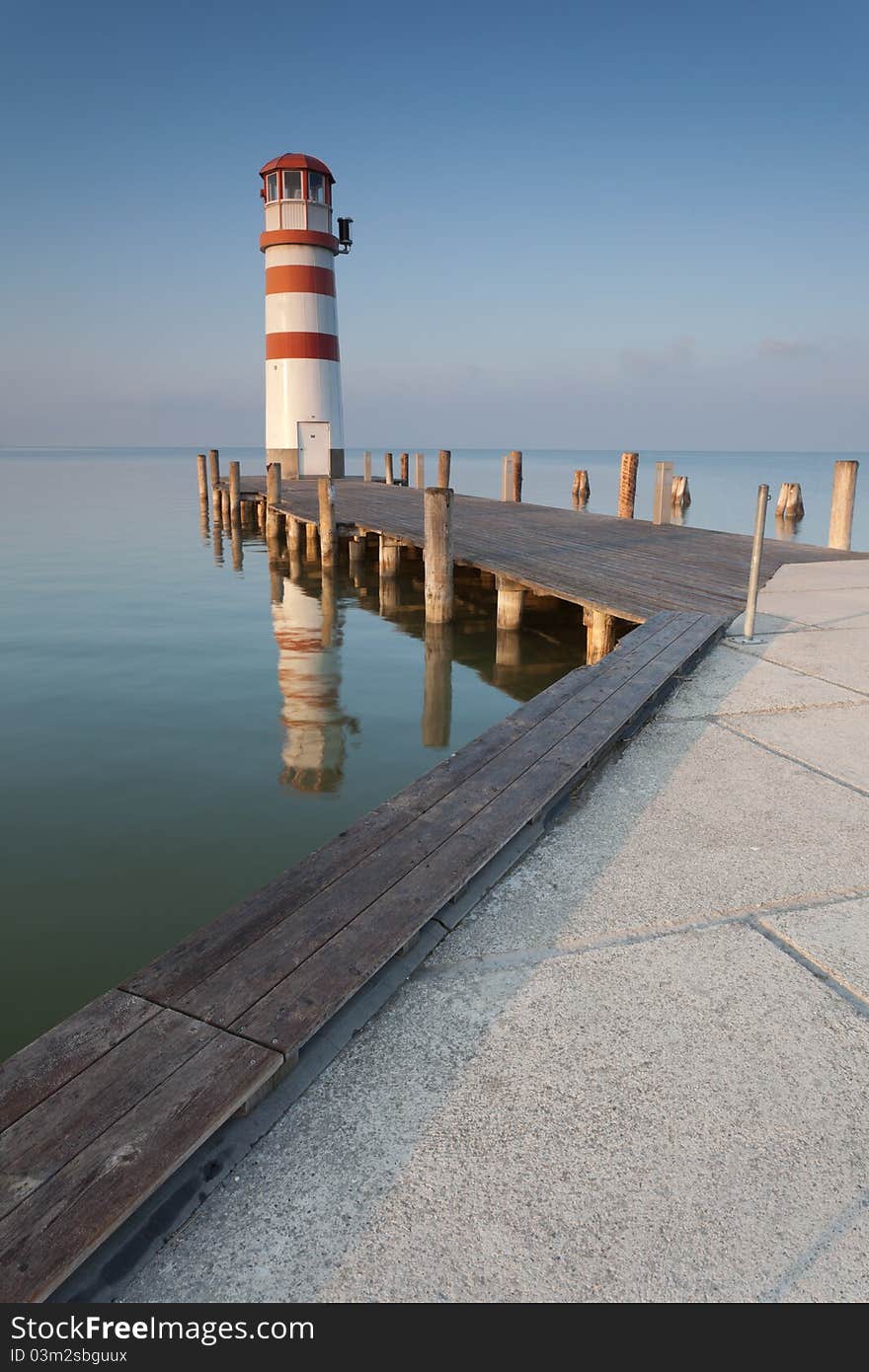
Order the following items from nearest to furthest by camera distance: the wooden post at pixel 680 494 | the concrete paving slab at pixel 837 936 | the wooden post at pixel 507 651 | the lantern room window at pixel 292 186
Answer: the concrete paving slab at pixel 837 936, the wooden post at pixel 507 651, the lantern room window at pixel 292 186, the wooden post at pixel 680 494

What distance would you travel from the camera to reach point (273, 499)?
21250mm

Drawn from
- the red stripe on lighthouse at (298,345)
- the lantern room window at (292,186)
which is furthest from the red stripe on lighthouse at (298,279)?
the lantern room window at (292,186)

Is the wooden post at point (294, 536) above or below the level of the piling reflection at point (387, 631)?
above

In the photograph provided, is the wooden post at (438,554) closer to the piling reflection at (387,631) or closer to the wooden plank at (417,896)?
the piling reflection at (387,631)

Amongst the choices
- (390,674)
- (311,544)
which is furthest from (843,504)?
(311,544)

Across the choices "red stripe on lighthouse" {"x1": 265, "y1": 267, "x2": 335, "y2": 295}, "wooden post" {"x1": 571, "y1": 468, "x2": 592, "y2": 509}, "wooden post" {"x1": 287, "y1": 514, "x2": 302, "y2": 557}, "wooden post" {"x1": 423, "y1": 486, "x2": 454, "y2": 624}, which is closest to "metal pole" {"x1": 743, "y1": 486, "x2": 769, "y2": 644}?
"wooden post" {"x1": 423, "y1": 486, "x2": 454, "y2": 624}

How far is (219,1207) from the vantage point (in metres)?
1.89

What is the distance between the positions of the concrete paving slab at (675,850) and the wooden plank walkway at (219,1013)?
0.17 metres

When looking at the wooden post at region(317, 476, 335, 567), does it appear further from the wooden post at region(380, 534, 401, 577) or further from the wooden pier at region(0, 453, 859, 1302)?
the wooden pier at region(0, 453, 859, 1302)

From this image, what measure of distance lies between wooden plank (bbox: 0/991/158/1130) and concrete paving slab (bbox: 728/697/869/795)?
12.0 ft

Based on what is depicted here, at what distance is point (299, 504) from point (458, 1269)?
66.6 ft

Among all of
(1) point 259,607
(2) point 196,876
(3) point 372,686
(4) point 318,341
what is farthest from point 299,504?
(2) point 196,876

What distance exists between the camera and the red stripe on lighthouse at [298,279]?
82.6 ft

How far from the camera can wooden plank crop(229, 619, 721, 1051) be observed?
7.55 feet
